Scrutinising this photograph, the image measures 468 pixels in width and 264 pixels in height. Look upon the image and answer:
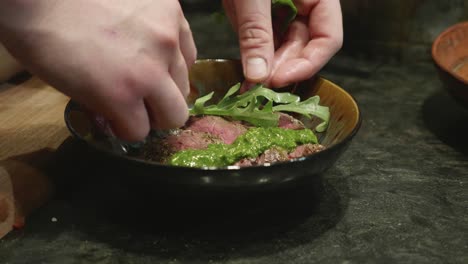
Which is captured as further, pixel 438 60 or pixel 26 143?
pixel 438 60

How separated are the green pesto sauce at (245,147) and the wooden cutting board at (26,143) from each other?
0.31 metres

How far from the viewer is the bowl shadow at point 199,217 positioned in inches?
41.5

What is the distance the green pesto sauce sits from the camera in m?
1.09

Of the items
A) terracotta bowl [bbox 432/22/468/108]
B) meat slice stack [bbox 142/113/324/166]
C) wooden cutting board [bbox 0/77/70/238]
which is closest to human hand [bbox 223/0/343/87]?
meat slice stack [bbox 142/113/324/166]

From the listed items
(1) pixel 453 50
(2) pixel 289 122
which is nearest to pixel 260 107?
(2) pixel 289 122

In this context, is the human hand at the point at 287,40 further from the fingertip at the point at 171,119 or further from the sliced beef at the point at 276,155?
the fingertip at the point at 171,119

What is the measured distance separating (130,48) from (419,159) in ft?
2.87

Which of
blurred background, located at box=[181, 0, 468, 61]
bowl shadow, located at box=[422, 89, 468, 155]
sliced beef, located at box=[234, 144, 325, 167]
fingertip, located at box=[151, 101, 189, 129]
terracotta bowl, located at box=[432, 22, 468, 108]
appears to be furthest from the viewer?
blurred background, located at box=[181, 0, 468, 61]

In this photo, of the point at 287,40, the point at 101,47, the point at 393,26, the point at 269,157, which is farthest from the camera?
the point at 393,26

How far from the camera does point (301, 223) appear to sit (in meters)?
1.15

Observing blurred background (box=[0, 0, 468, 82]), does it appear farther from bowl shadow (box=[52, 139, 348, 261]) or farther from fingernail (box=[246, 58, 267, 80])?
bowl shadow (box=[52, 139, 348, 261])

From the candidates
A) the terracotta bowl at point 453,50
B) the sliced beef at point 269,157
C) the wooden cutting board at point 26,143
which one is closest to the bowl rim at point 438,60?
the terracotta bowl at point 453,50

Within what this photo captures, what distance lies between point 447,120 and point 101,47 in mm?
1162

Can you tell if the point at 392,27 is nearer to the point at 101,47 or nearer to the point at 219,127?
the point at 219,127
